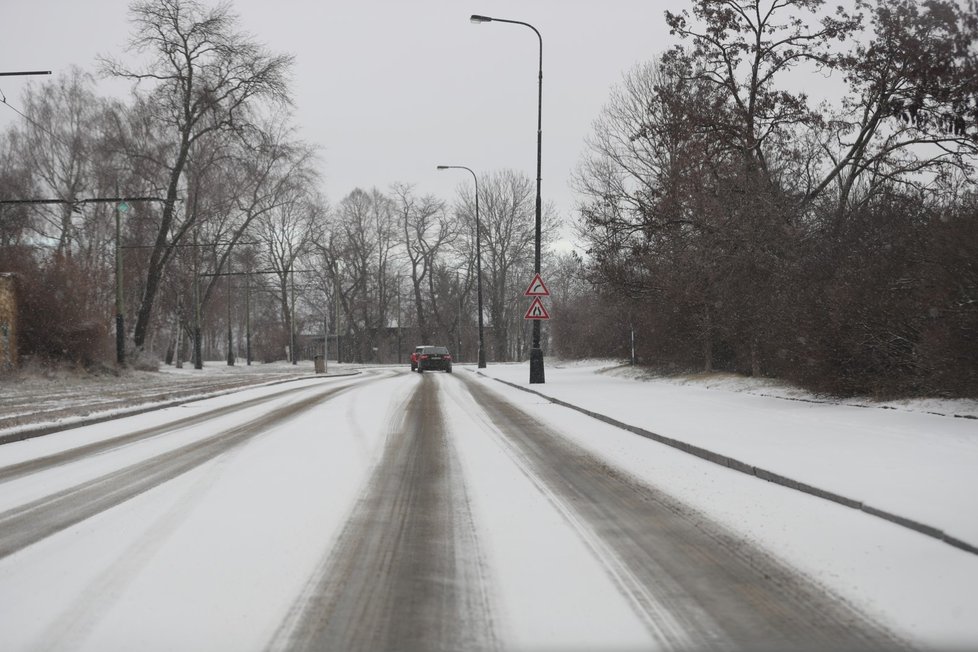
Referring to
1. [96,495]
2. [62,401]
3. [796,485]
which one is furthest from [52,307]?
[796,485]

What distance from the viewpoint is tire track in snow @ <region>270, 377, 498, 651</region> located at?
3424mm

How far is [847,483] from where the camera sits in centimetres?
639

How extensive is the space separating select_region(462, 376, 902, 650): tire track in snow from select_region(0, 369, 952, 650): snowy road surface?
0.05 ft

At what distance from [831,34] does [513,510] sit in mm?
18472

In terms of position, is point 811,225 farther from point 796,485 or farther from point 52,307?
point 52,307

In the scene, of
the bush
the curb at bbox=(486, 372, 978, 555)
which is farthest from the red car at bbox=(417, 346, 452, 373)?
the curb at bbox=(486, 372, 978, 555)

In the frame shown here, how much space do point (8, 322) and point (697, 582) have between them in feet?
86.0

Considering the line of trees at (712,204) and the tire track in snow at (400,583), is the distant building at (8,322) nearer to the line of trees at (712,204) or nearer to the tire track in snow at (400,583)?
the line of trees at (712,204)

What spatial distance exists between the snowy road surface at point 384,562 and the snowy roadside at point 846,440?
2.75 feet

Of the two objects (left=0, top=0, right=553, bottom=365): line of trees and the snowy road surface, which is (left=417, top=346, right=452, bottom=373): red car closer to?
(left=0, top=0, right=553, bottom=365): line of trees

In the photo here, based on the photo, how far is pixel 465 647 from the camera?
3.31 m

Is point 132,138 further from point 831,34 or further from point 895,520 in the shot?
point 895,520

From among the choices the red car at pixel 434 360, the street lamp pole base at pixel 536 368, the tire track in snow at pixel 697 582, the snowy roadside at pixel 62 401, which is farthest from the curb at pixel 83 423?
the red car at pixel 434 360

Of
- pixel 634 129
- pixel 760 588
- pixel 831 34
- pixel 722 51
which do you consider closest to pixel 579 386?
pixel 722 51
